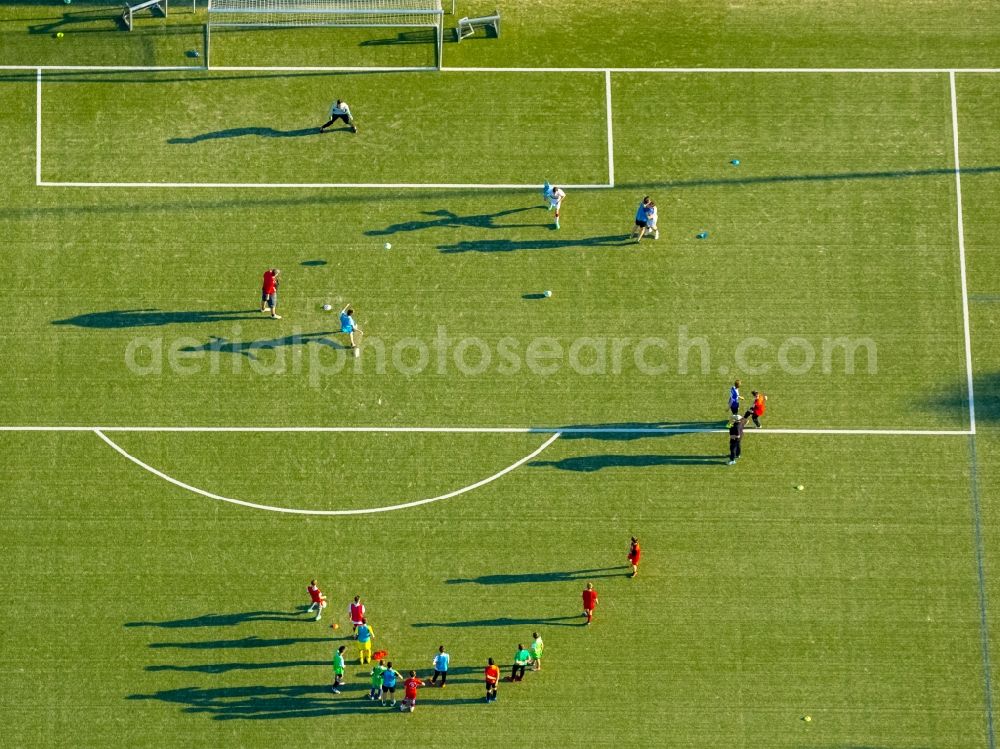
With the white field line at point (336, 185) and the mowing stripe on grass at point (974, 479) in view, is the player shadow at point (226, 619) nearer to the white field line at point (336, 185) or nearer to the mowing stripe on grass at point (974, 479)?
the white field line at point (336, 185)

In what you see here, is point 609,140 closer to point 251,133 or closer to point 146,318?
point 251,133

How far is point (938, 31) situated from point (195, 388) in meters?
25.2

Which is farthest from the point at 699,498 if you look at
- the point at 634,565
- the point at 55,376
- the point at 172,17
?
the point at 172,17

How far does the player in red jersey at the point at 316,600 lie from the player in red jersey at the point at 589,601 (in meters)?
7.30

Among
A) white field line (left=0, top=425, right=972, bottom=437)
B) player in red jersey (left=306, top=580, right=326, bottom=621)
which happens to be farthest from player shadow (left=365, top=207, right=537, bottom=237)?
player in red jersey (left=306, top=580, right=326, bottom=621)

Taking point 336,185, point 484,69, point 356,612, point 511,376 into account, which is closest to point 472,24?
point 484,69

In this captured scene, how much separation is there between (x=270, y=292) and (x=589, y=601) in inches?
497

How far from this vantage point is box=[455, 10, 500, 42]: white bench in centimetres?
4384

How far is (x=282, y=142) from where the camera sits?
43.1 meters

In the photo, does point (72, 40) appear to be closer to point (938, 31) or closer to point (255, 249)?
point (255, 249)

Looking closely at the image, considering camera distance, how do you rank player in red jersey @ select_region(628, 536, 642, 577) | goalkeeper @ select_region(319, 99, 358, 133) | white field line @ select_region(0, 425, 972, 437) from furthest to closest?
goalkeeper @ select_region(319, 99, 358, 133)
white field line @ select_region(0, 425, 972, 437)
player in red jersey @ select_region(628, 536, 642, 577)

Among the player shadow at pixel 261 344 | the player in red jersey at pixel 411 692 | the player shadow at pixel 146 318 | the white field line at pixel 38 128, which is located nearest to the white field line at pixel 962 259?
the player in red jersey at pixel 411 692

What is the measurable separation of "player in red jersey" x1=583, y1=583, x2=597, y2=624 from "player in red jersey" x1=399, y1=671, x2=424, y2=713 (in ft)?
16.3

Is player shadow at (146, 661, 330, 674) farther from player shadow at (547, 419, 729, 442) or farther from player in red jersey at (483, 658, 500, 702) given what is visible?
player shadow at (547, 419, 729, 442)
